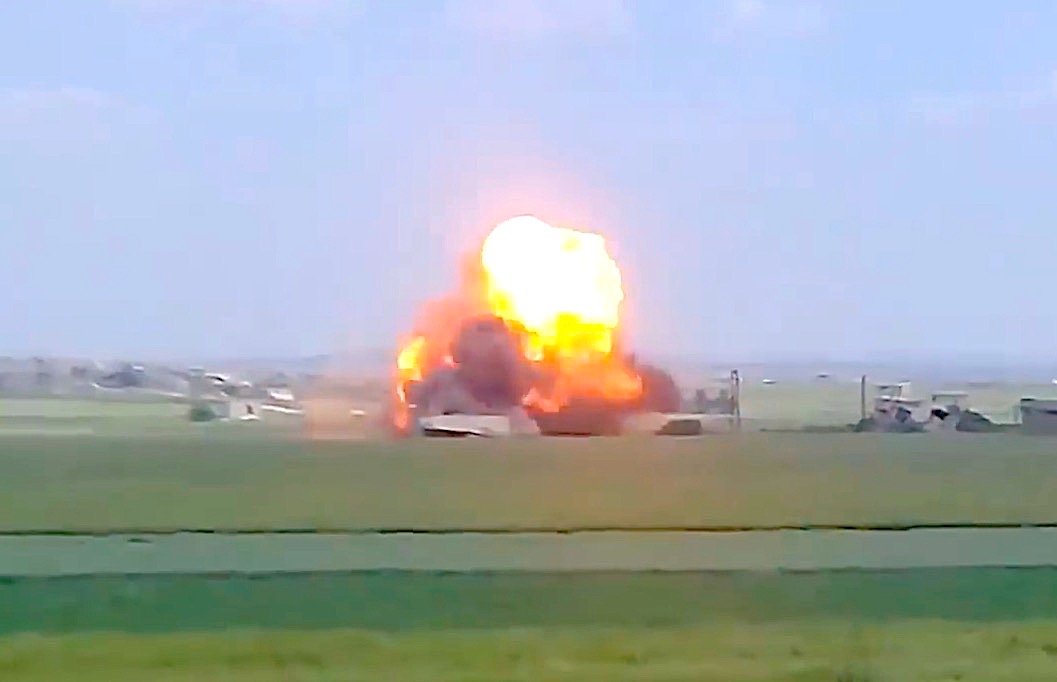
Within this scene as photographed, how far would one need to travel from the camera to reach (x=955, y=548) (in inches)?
533

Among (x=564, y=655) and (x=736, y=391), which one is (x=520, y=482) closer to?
(x=564, y=655)

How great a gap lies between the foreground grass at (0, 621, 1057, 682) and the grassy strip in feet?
1.85

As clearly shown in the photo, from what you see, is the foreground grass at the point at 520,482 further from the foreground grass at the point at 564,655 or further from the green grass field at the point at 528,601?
the foreground grass at the point at 564,655

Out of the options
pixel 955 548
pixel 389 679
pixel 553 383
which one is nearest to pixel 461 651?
pixel 389 679

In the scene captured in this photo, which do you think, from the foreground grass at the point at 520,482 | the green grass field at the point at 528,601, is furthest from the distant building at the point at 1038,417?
the green grass field at the point at 528,601

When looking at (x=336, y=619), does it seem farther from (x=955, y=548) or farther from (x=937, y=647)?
(x=955, y=548)

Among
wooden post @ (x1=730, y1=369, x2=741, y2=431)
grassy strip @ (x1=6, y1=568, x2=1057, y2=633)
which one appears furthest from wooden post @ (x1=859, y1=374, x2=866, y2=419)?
grassy strip @ (x1=6, y1=568, x2=1057, y2=633)

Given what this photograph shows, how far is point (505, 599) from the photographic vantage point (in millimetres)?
10586

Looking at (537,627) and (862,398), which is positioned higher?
(537,627)

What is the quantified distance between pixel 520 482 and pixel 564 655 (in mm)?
12951

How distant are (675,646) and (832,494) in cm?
1109

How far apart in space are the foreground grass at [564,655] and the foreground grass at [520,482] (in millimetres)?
6705

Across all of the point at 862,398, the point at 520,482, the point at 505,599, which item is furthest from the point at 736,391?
the point at 505,599

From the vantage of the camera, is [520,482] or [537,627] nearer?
[537,627]
